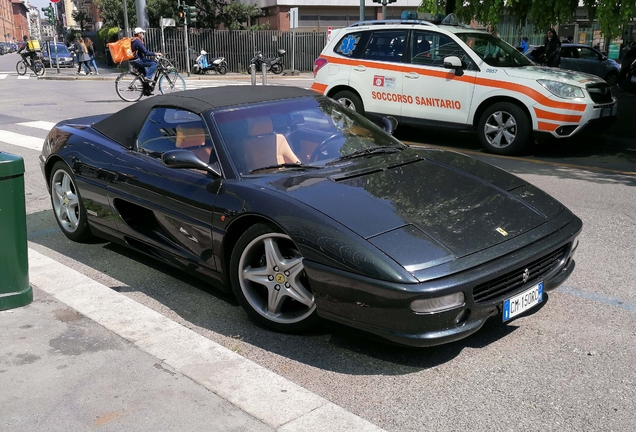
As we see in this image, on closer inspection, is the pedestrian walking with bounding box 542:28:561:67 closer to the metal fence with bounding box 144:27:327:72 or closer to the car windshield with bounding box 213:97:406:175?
the car windshield with bounding box 213:97:406:175

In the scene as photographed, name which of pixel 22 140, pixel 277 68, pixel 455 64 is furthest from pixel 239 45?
pixel 455 64

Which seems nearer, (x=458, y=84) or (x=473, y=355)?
(x=473, y=355)

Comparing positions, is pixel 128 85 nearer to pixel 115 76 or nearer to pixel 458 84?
pixel 458 84

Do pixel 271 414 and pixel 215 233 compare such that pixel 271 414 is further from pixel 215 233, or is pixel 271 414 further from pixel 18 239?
pixel 18 239

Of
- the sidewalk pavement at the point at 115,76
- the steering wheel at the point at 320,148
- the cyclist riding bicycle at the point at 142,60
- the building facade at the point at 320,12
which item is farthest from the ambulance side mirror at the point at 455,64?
the building facade at the point at 320,12

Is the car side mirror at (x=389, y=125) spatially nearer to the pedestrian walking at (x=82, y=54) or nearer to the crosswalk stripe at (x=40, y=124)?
the crosswalk stripe at (x=40, y=124)

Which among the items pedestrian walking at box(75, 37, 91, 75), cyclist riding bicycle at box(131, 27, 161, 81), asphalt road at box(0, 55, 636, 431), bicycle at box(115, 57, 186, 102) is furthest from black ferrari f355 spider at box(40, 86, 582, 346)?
pedestrian walking at box(75, 37, 91, 75)

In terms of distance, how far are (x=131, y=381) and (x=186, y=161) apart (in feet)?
4.83

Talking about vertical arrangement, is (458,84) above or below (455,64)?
below

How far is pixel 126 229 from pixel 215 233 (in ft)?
3.88

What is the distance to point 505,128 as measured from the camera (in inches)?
405

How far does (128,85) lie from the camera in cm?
1792

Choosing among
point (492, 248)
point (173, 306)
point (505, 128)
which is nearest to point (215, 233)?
point (173, 306)

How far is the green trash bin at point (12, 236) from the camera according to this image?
4359mm
